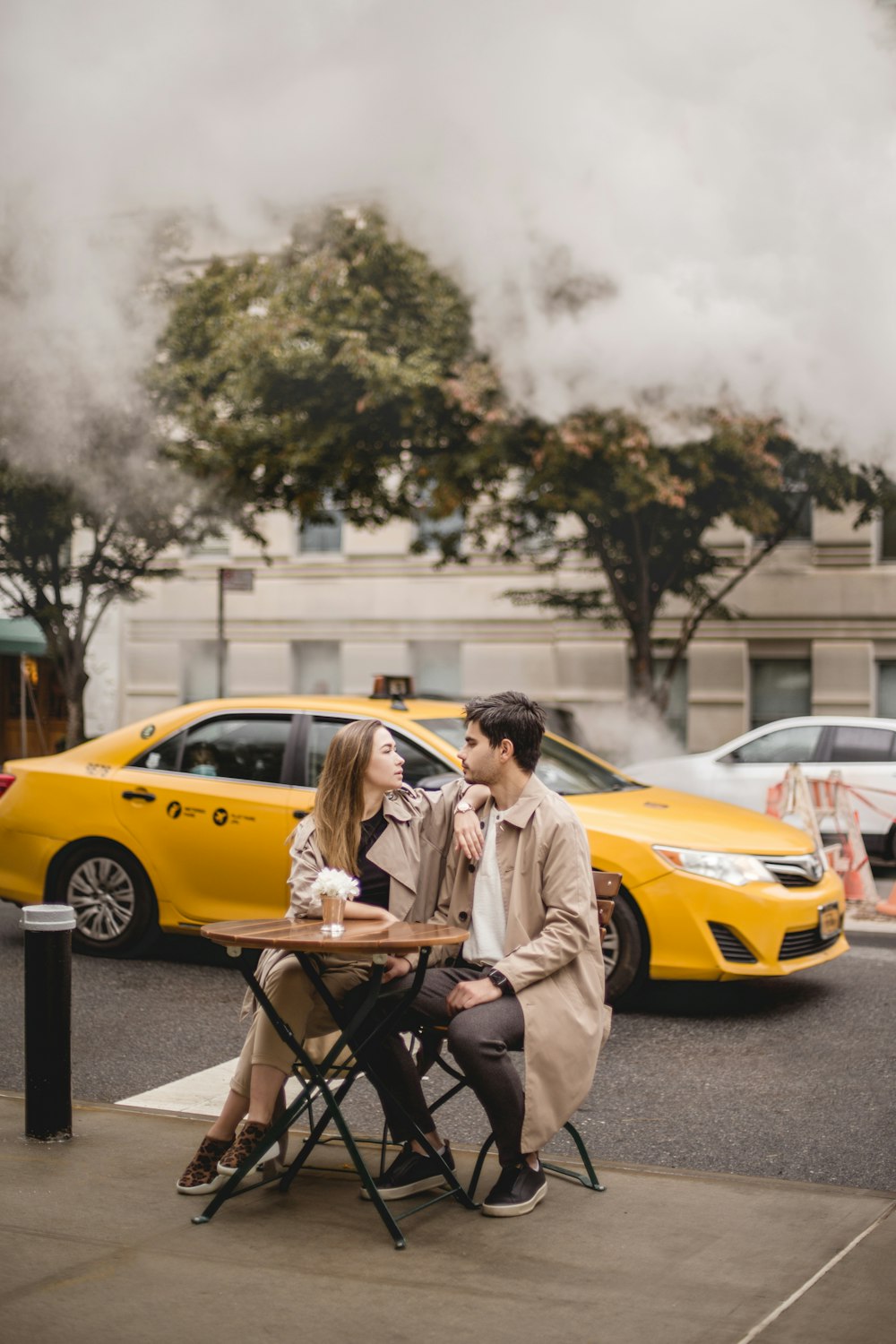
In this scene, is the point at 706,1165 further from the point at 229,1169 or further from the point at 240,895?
the point at 240,895

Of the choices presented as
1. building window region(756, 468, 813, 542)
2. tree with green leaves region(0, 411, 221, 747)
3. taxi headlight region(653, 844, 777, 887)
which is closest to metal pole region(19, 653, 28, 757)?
tree with green leaves region(0, 411, 221, 747)

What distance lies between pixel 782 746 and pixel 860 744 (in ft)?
2.31

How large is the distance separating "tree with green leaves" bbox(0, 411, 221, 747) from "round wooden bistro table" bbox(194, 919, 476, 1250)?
15.2 m

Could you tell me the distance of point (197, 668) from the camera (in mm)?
24547

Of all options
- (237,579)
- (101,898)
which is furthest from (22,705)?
(101,898)

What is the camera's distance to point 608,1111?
18.8 feet

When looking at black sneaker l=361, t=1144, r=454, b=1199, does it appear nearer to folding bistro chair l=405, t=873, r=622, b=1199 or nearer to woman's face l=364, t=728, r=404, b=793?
folding bistro chair l=405, t=873, r=622, b=1199

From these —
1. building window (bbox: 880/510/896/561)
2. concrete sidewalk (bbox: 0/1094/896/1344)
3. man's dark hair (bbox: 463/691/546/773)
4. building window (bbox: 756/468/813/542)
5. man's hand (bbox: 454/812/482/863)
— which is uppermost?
building window (bbox: 756/468/813/542)

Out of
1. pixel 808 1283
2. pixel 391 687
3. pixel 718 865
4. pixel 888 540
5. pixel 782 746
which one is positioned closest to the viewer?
pixel 808 1283

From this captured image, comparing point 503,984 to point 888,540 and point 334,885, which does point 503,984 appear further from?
point 888,540

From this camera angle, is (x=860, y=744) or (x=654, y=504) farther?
(x=654, y=504)

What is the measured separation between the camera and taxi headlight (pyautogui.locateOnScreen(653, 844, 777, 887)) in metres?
7.17

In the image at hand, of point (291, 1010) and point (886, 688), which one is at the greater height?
point (886, 688)

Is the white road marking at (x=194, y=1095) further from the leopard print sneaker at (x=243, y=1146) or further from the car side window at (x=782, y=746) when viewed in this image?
the car side window at (x=782, y=746)
